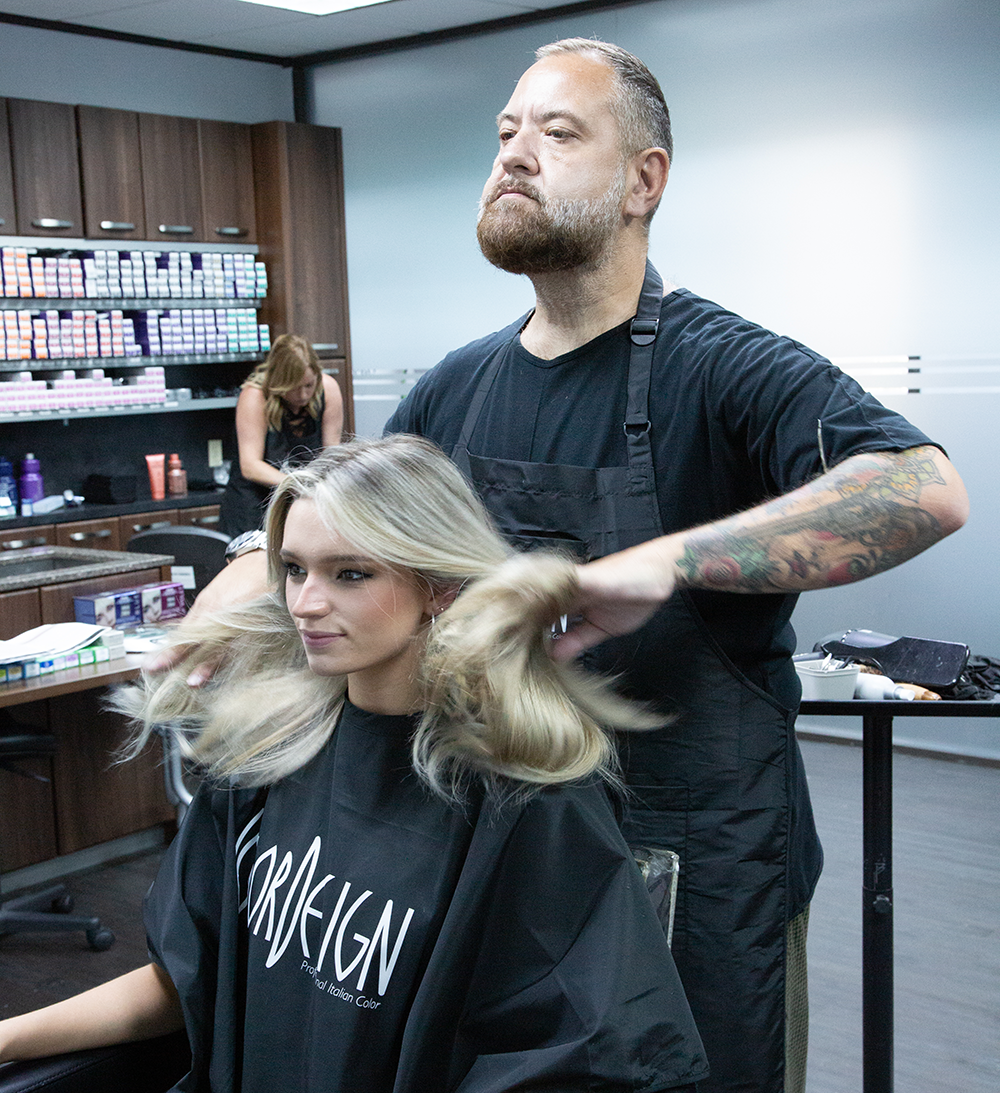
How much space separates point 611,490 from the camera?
4.91 feet

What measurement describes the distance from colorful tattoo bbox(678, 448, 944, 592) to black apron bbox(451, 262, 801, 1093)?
201 mm

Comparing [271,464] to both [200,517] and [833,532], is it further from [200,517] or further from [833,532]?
[833,532]

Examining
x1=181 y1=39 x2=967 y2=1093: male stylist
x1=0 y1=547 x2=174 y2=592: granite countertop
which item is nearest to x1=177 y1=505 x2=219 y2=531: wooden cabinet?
x1=0 y1=547 x2=174 y2=592: granite countertop

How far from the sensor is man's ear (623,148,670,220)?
152cm

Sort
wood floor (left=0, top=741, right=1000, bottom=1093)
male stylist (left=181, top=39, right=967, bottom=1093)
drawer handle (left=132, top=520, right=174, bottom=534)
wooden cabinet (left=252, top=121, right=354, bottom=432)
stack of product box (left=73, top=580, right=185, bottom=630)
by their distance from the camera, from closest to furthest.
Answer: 1. male stylist (left=181, top=39, right=967, bottom=1093)
2. wood floor (left=0, top=741, right=1000, bottom=1093)
3. stack of product box (left=73, top=580, right=185, bottom=630)
4. drawer handle (left=132, top=520, right=174, bottom=534)
5. wooden cabinet (left=252, top=121, right=354, bottom=432)

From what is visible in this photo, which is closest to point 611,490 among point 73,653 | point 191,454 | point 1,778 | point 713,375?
point 713,375

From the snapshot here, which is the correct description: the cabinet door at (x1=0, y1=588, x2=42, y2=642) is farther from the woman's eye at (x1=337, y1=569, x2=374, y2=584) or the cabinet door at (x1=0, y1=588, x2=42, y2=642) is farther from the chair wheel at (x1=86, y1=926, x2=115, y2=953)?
the woman's eye at (x1=337, y1=569, x2=374, y2=584)

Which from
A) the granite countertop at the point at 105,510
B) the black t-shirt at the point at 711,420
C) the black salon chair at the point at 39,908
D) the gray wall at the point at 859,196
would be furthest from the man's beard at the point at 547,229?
the granite countertop at the point at 105,510

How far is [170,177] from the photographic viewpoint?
20.0 ft

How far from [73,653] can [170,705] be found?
6.08ft

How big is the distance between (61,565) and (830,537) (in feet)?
10.6

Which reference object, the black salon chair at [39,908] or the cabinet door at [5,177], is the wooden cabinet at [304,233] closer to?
the cabinet door at [5,177]

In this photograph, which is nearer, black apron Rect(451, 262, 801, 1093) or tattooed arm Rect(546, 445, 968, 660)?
tattooed arm Rect(546, 445, 968, 660)

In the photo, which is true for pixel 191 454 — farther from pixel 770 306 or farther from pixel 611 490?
pixel 611 490
